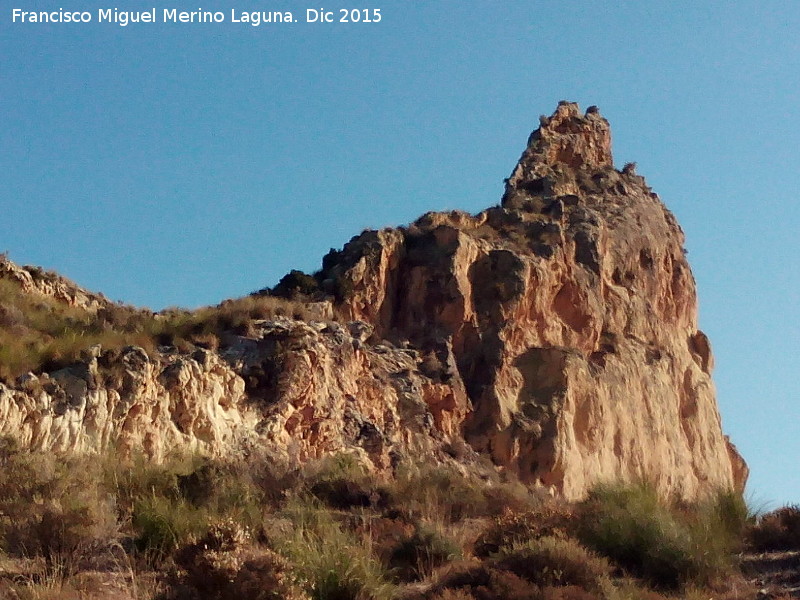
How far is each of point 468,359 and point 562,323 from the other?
12.3ft

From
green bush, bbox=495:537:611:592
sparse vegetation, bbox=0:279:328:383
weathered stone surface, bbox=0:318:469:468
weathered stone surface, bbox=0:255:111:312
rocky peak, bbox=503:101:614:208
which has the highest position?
rocky peak, bbox=503:101:614:208

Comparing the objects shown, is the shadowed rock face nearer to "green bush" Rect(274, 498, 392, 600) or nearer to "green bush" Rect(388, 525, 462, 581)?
"green bush" Rect(388, 525, 462, 581)

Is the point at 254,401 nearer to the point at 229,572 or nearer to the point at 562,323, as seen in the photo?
the point at 229,572

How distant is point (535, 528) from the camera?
12.3 metres

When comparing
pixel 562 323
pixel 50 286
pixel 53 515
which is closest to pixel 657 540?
pixel 53 515

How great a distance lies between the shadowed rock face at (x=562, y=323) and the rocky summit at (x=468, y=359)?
63mm

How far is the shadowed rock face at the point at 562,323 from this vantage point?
83.7 feet

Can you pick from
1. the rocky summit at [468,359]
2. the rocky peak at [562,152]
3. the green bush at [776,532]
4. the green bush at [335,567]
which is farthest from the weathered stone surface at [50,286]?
the green bush at [776,532]

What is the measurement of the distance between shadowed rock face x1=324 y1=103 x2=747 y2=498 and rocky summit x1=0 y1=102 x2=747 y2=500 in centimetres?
6

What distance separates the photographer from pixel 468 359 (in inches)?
1027

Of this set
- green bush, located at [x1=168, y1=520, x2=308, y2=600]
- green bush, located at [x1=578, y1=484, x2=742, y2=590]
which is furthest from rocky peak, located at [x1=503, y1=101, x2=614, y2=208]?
green bush, located at [x1=168, y1=520, x2=308, y2=600]

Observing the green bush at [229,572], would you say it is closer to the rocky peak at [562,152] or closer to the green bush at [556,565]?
the green bush at [556,565]

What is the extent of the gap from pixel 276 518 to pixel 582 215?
20964 millimetres

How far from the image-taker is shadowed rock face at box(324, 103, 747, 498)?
25500 millimetres
